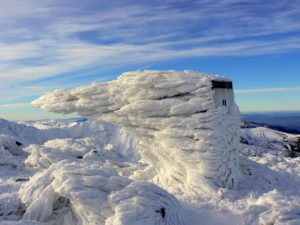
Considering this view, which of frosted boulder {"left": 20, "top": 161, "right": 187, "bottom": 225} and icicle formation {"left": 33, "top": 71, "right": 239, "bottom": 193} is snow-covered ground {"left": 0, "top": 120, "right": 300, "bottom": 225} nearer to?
frosted boulder {"left": 20, "top": 161, "right": 187, "bottom": 225}

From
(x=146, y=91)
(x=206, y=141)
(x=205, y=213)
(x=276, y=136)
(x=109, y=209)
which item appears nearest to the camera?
(x=109, y=209)

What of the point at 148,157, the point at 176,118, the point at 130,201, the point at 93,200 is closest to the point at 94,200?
the point at 93,200

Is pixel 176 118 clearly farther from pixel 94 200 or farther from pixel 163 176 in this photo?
pixel 94 200

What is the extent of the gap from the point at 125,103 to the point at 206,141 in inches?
196

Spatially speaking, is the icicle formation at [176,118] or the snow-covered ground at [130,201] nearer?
the snow-covered ground at [130,201]

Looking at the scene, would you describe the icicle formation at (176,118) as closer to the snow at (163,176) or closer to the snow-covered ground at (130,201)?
the snow at (163,176)

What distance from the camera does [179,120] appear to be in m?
22.5

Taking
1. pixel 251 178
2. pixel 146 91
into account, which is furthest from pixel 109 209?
pixel 251 178

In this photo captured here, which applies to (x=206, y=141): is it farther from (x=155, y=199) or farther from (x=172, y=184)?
(x=155, y=199)

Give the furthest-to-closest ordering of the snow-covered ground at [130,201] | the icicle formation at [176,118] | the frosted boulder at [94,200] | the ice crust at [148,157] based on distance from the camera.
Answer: the icicle formation at [176,118], the ice crust at [148,157], the snow-covered ground at [130,201], the frosted boulder at [94,200]

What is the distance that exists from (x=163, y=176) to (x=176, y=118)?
11.3ft

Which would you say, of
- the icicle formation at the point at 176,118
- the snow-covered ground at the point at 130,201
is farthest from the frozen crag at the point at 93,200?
the icicle formation at the point at 176,118

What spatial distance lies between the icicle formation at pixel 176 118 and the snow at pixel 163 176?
0.17ft

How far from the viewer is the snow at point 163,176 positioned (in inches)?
694
